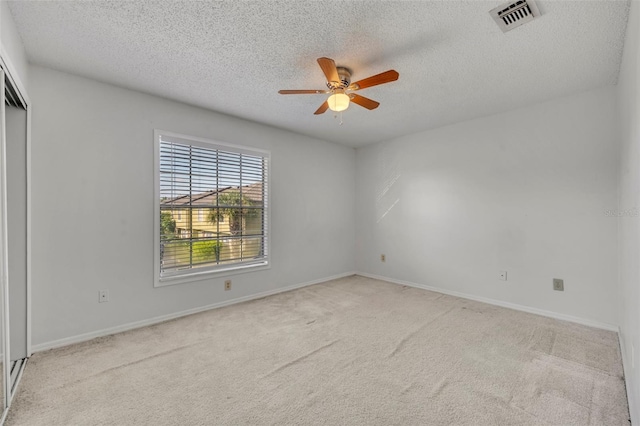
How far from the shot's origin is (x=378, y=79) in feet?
6.97

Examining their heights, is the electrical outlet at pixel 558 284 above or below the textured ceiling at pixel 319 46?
below

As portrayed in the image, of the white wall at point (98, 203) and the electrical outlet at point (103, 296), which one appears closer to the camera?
the white wall at point (98, 203)

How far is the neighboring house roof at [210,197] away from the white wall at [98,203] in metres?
0.26

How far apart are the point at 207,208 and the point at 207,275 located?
79cm

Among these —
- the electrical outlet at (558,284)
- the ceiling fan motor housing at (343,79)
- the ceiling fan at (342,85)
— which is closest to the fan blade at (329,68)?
the ceiling fan at (342,85)

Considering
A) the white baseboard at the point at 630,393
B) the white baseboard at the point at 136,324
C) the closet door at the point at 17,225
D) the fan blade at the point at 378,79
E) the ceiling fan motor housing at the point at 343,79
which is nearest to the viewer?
the white baseboard at the point at 630,393

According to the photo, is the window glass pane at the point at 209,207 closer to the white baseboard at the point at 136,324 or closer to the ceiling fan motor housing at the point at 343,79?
the white baseboard at the point at 136,324

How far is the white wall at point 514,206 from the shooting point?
9.66 ft

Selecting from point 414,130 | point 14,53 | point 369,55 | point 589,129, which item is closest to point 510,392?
point 369,55

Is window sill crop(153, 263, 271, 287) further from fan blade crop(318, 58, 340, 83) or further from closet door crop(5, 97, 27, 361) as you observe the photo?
fan blade crop(318, 58, 340, 83)

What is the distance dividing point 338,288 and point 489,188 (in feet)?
8.07

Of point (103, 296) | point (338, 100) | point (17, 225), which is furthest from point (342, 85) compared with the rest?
point (103, 296)

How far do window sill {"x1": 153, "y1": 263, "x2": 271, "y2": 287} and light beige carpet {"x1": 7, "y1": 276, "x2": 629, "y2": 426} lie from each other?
1.39 ft

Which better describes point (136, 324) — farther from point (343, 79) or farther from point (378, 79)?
point (378, 79)
